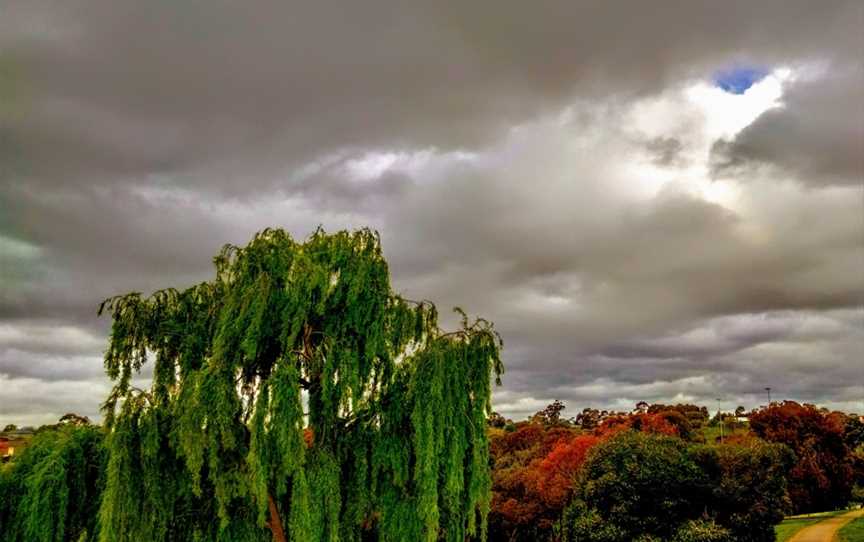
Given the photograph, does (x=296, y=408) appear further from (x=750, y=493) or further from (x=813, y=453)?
(x=813, y=453)

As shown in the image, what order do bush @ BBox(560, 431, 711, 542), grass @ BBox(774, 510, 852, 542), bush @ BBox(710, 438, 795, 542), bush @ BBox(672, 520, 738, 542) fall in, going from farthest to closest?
grass @ BBox(774, 510, 852, 542)
bush @ BBox(560, 431, 711, 542)
bush @ BBox(710, 438, 795, 542)
bush @ BBox(672, 520, 738, 542)

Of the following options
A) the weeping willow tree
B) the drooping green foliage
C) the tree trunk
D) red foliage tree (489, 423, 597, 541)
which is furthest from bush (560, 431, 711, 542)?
the drooping green foliage

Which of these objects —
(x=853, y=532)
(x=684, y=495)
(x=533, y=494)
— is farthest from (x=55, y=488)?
(x=853, y=532)

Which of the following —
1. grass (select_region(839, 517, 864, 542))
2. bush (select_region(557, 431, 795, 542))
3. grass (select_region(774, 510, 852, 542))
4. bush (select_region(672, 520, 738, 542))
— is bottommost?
grass (select_region(774, 510, 852, 542))

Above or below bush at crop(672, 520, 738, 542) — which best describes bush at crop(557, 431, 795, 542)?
above

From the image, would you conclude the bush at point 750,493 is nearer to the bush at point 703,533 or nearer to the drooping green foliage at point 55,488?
the bush at point 703,533

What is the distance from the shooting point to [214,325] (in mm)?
14789

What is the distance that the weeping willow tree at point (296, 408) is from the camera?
1311cm

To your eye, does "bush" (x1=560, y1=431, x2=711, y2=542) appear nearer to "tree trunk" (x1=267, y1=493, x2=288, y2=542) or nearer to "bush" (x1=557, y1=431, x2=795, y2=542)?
"bush" (x1=557, y1=431, x2=795, y2=542)

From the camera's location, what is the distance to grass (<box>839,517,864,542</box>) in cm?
3626

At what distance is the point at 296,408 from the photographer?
13.3 meters

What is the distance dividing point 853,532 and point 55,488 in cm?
3968

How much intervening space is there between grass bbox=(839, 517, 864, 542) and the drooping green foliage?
1415 inches

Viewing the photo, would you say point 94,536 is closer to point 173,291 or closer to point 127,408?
point 127,408
